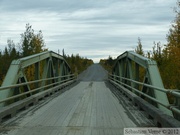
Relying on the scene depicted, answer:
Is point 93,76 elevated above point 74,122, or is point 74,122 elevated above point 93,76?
point 93,76

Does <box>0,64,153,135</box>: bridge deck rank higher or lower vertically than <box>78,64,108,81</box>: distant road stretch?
lower

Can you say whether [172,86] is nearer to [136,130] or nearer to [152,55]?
[152,55]

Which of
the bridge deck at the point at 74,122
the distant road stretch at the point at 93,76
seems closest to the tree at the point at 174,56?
the bridge deck at the point at 74,122

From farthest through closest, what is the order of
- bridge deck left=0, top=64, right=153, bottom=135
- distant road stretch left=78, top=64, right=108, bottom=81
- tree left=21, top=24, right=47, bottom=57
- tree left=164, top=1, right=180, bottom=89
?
distant road stretch left=78, top=64, right=108, bottom=81, tree left=21, top=24, right=47, bottom=57, tree left=164, top=1, right=180, bottom=89, bridge deck left=0, top=64, right=153, bottom=135

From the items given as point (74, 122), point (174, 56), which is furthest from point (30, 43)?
point (74, 122)

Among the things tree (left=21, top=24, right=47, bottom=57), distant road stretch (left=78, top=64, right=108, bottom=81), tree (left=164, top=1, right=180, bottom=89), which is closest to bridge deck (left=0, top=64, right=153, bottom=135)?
tree (left=164, top=1, right=180, bottom=89)

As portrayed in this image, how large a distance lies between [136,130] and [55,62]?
54.5ft

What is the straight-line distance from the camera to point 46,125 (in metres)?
7.85

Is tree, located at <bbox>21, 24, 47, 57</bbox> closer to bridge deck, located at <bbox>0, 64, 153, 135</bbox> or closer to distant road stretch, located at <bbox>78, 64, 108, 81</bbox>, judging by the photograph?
distant road stretch, located at <bbox>78, 64, 108, 81</bbox>

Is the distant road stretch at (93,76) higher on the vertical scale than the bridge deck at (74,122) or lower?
higher

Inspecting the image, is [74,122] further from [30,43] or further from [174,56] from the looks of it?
[30,43]

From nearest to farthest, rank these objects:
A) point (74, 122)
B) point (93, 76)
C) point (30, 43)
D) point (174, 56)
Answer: point (74, 122) → point (174, 56) → point (30, 43) → point (93, 76)

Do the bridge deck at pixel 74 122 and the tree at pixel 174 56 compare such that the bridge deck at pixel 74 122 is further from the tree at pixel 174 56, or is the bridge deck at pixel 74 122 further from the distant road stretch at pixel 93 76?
the distant road stretch at pixel 93 76

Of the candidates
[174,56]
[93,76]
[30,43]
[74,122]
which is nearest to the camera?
[74,122]
